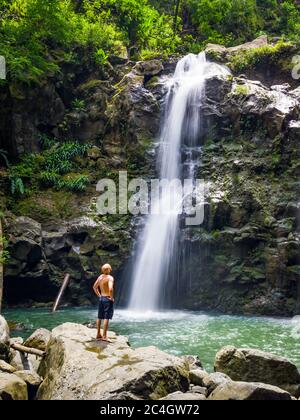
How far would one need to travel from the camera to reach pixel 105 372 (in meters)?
6.58

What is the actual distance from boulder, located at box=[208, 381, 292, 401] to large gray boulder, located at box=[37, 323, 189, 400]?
32.9 inches

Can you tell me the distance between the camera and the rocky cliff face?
17.1 meters

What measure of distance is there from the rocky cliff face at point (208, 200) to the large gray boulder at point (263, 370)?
27.7ft

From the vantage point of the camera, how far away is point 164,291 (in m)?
17.9

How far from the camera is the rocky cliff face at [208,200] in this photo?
1708 cm

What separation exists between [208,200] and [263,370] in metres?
10.5

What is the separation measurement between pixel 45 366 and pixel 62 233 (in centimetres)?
1065

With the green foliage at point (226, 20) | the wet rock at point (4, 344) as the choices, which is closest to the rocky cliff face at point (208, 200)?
the wet rock at point (4, 344)

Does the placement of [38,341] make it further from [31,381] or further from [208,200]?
[208,200]

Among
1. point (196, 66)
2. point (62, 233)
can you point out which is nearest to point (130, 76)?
point (196, 66)

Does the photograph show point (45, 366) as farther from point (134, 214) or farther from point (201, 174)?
point (201, 174)

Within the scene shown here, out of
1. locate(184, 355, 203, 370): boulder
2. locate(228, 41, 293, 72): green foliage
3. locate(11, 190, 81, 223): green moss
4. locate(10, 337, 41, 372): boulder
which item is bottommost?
locate(184, 355, 203, 370): boulder

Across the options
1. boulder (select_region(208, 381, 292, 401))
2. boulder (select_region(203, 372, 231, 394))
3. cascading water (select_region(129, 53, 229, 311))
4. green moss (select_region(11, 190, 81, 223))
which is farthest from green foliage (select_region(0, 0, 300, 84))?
boulder (select_region(208, 381, 292, 401))

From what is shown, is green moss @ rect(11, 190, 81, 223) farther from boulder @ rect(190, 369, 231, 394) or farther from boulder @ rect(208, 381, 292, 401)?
boulder @ rect(208, 381, 292, 401)
